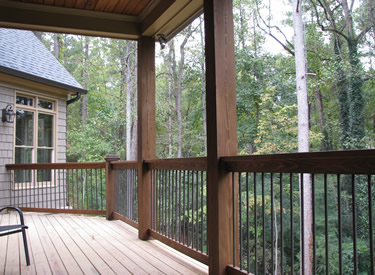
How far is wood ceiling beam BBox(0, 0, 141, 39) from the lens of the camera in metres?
3.51

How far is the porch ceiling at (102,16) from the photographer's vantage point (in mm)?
3438

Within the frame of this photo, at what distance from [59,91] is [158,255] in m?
5.88

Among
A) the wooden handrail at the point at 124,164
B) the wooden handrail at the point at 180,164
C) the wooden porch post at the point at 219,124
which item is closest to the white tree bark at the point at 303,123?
the wooden handrail at the point at 124,164

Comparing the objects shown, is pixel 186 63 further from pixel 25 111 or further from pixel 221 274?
pixel 221 274

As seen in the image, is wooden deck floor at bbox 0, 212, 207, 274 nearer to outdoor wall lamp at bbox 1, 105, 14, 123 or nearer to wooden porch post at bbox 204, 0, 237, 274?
wooden porch post at bbox 204, 0, 237, 274

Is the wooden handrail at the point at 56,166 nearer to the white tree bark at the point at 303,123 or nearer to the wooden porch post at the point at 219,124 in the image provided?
the wooden porch post at the point at 219,124

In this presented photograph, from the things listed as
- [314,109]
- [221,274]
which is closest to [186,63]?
[314,109]

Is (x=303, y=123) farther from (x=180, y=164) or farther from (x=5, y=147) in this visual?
(x=5, y=147)

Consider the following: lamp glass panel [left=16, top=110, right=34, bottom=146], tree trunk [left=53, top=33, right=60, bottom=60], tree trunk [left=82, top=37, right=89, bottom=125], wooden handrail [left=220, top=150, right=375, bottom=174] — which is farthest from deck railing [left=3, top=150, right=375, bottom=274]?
tree trunk [left=53, top=33, right=60, bottom=60]

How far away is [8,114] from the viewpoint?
20.5 ft

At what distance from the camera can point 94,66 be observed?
17.1m

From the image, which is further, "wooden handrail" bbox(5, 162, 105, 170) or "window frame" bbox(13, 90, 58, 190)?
"window frame" bbox(13, 90, 58, 190)

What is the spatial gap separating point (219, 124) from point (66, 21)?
8.47ft

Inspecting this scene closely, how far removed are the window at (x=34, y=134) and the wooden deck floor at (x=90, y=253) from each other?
2.51 meters
